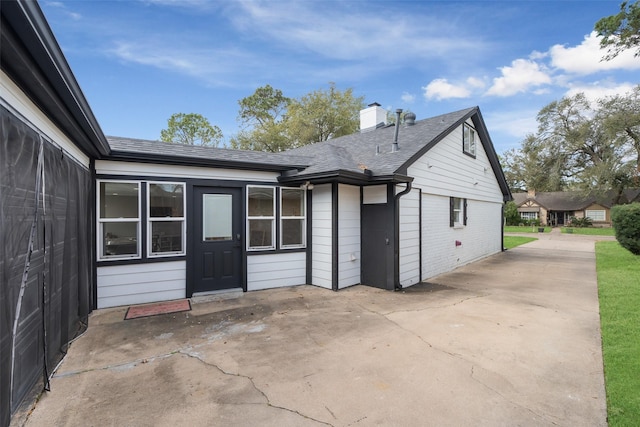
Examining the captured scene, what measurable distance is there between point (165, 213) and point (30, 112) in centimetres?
329

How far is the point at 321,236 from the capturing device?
676 centimetres

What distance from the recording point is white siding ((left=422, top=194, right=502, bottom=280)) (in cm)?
802

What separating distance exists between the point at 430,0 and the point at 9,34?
10.0m

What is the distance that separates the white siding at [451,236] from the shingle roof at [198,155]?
369 cm

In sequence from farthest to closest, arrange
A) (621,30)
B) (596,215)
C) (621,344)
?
1. (596,215)
2. (621,30)
3. (621,344)

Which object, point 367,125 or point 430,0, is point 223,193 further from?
point 430,0

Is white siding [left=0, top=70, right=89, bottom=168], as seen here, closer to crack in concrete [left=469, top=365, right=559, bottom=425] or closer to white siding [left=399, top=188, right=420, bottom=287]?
crack in concrete [left=469, top=365, right=559, bottom=425]

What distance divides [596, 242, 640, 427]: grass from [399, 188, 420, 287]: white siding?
3333 mm

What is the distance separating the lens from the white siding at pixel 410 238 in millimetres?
6891

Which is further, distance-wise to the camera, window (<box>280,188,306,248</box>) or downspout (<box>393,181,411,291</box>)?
window (<box>280,188,306,248</box>)

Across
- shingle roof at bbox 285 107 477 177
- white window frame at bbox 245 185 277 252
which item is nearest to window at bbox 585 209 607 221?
shingle roof at bbox 285 107 477 177

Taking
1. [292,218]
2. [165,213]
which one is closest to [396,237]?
[292,218]

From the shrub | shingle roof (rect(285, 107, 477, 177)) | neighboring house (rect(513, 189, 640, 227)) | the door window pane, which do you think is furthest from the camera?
neighboring house (rect(513, 189, 640, 227))

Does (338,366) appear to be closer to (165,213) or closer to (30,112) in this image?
(30,112)
